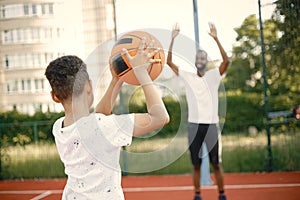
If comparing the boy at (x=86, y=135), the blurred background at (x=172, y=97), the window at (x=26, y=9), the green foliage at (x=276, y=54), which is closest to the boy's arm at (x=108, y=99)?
the boy at (x=86, y=135)

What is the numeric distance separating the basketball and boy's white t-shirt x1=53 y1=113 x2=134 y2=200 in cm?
21

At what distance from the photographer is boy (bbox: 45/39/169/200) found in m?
1.57

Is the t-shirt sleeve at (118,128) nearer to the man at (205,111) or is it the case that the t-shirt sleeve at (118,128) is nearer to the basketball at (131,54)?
the basketball at (131,54)

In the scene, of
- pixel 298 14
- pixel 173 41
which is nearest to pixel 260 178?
pixel 298 14

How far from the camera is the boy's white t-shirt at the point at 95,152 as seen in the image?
157 cm

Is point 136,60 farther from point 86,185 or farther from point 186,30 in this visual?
point 186,30

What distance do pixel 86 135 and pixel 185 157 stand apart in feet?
16.6

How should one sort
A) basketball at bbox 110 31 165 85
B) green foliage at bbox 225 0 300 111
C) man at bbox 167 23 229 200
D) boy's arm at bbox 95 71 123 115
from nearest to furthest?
basketball at bbox 110 31 165 85 < boy's arm at bbox 95 71 123 115 < man at bbox 167 23 229 200 < green foliage at bbox 225 0 300 111

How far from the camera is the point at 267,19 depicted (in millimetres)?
6176

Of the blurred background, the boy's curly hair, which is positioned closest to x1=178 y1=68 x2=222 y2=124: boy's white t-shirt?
the blurred background

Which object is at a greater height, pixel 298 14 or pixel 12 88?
pixel 298 14

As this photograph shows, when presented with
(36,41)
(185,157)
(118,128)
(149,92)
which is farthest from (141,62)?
(36,41)

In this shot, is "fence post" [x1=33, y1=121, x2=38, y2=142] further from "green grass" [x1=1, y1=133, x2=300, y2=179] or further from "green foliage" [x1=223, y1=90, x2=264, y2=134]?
"green foliage" [x1=223, y1=90, x2=264, y2=134]

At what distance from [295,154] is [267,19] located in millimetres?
1665
